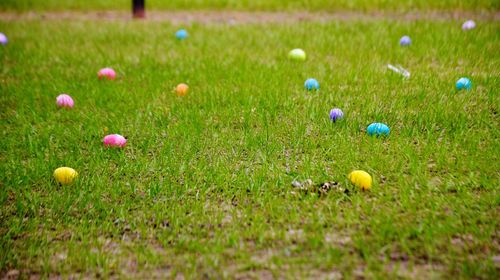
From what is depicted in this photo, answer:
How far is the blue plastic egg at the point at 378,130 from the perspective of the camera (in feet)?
12.0

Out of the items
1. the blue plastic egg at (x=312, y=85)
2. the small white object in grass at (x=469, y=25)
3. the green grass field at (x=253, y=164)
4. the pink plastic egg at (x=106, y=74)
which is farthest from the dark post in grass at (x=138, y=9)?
the small white object in grass at (x=469, y=25)

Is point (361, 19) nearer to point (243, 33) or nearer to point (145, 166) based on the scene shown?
point (243, 33)

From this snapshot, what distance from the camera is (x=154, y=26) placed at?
7516 millimetres

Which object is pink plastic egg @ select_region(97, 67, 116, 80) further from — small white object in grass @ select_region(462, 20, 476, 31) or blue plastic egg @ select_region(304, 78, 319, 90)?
small white object in grass @ select_region(462, 20, 476, 31)

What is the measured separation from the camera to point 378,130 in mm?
3650

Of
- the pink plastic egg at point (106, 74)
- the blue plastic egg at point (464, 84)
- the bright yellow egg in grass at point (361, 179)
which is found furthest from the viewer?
the pink plastic egg at point (106, 74)

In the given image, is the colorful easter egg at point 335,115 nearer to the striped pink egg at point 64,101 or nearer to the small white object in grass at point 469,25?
the striped pink egg at point 64,101

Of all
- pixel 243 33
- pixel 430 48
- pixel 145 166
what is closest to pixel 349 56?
pixel 430 48

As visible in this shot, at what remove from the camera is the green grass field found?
248 centimetres

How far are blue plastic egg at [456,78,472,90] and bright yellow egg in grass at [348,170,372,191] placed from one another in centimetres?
184

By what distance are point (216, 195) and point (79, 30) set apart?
5.13 metres

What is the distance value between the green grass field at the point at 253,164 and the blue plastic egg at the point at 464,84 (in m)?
0.09

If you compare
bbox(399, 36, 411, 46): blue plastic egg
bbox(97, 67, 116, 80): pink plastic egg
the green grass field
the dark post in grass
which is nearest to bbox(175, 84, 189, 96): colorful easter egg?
the green grass field

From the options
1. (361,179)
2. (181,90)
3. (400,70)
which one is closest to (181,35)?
(181,90)
